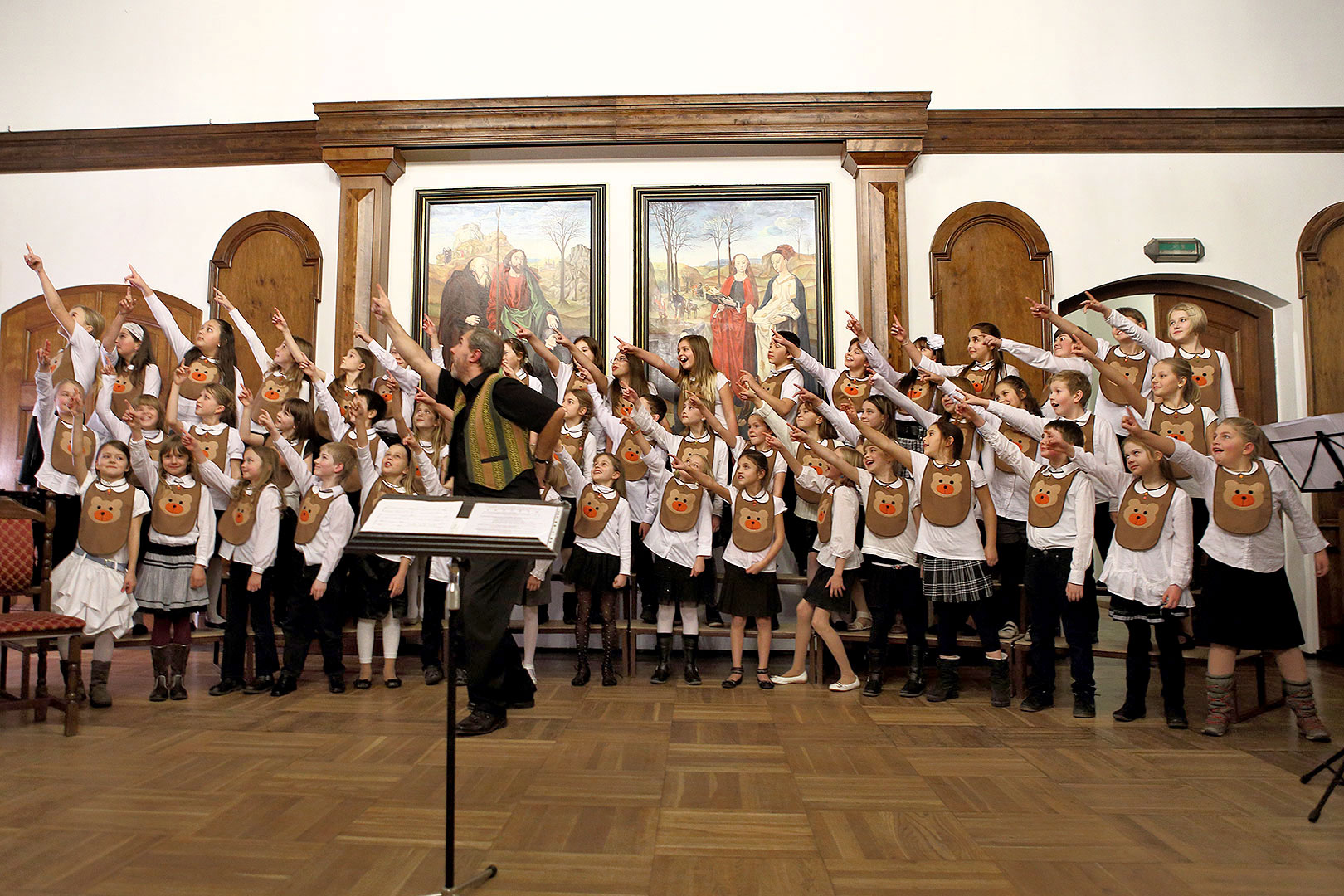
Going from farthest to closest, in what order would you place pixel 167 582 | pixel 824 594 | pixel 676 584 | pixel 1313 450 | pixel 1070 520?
pixel 676 584, pixel 824 594, pixel 167 582, pixel 1070 520, pixel 1313 450

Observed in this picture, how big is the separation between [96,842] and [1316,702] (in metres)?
5.97

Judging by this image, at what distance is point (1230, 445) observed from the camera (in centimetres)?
439

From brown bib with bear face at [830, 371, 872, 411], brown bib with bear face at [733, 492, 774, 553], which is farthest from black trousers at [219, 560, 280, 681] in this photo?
brown bib with bear face at [830, 371, 872, 411]

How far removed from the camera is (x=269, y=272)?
7.58 metres

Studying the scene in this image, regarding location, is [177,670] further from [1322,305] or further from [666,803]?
[1322,305]

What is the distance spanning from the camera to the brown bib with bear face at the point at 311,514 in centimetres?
533

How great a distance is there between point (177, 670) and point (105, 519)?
904 millimetres

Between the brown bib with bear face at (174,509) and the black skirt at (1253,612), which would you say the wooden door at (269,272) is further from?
the black skirt at (1253,612)

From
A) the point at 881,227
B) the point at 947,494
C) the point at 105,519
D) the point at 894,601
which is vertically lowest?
the point at 894,601

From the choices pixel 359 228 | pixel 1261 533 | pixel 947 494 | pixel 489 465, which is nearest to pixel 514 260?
pixel 359 228

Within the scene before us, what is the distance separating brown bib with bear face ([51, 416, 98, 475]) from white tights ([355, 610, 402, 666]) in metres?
2.45

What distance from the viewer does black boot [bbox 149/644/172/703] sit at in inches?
193

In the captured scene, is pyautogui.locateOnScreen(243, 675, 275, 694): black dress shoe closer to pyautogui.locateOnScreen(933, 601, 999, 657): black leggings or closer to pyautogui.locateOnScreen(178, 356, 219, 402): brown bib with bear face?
pyautogui.locateOnScreen(178, 356, 219, 402): brown bib with bear face

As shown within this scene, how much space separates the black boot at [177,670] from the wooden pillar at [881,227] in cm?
518
